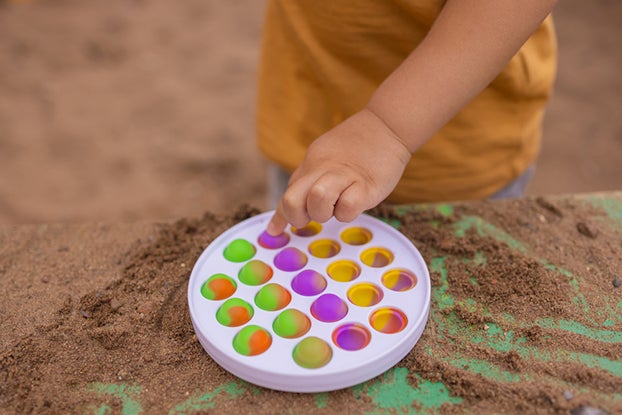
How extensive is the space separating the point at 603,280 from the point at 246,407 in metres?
0.36

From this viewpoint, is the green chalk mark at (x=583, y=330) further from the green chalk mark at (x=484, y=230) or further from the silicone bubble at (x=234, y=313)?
the silicone bubble at (x=234, y=313)

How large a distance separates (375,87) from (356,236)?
0.24 meters

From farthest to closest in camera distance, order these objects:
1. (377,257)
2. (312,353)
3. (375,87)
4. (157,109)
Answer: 1. (157,109)
2. (375,87)
3. (377,257)
4. (312,353)

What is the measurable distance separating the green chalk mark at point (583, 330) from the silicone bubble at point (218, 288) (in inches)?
11.1

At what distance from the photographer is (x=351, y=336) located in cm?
52

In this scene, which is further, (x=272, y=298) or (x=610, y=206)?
(x=610, y=206)

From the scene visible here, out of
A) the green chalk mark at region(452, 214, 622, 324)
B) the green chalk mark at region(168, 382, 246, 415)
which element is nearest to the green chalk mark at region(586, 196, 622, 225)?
the green chalk mark at region(452, 214, 622, 324)

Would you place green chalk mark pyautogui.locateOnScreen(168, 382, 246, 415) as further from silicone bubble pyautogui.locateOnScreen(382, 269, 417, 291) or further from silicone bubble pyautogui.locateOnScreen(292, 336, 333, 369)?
silicone bubble pyautogui.locateOnScreen(382, 269, 417, 291)

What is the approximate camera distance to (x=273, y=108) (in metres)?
0.88

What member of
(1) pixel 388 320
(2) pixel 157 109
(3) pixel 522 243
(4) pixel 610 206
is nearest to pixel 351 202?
(1) pixel 388 320

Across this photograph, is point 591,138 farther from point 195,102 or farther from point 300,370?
point 300,370

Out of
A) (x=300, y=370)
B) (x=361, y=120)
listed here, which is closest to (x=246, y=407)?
(x=300, y=370)

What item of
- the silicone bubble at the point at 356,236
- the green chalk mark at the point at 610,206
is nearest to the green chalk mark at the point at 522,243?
the green chalk mark at the point at 610,206

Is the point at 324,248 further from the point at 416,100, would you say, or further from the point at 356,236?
the point at 416,100
